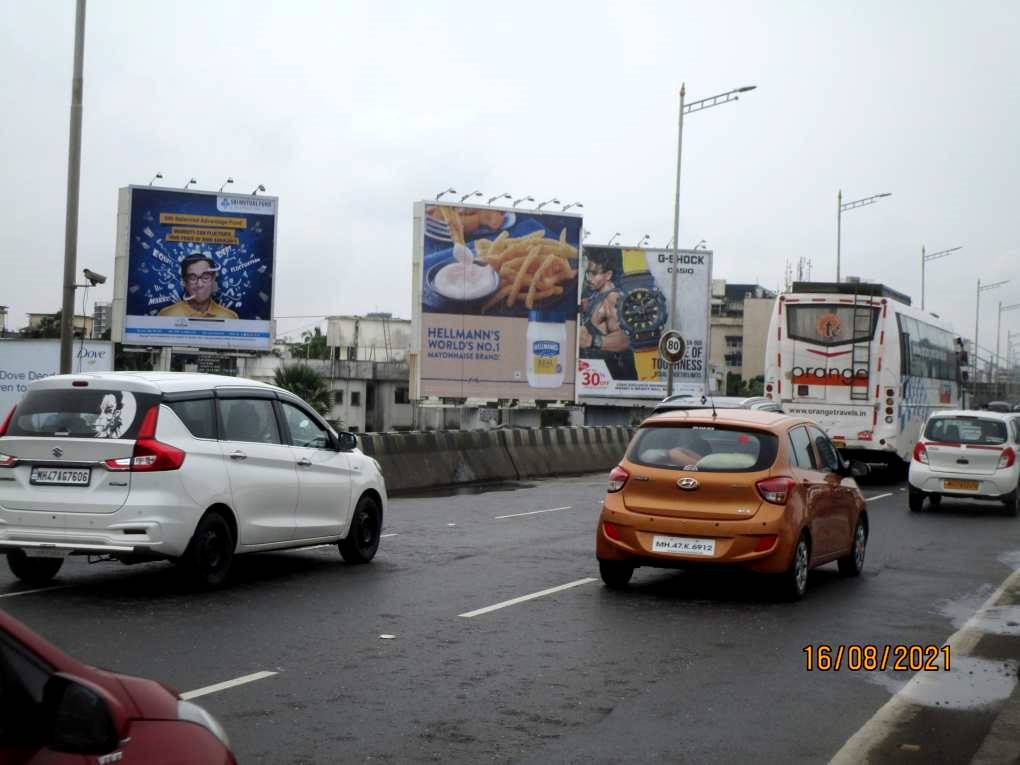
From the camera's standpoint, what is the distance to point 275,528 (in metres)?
11.5

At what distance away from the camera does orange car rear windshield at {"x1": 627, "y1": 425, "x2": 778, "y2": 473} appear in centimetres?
1112

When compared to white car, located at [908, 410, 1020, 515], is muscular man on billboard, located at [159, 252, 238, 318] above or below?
above

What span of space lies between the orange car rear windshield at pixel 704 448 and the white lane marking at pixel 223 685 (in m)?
4.68

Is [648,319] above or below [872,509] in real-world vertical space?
above

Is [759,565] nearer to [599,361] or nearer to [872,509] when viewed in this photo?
[872,509]

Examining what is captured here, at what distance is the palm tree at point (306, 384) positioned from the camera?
48.8m

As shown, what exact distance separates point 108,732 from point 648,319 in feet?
218

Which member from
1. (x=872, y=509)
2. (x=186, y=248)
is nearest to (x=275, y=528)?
(x=872, y=509)

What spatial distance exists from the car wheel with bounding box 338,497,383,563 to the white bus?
53.7 feet

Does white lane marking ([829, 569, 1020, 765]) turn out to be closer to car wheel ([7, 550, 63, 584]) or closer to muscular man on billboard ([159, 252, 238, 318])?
car wheel ([7, 550, 63, 584])

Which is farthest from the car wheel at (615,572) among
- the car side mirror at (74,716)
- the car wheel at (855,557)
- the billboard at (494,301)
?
the billboard at (494,301)

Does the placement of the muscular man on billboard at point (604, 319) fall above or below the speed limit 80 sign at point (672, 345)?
above

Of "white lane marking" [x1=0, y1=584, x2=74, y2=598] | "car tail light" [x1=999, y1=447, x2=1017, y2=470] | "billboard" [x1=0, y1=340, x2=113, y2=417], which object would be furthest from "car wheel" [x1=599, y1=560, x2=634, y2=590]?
"billboard" [x1=0, y1=340, x2=113, y2=417]

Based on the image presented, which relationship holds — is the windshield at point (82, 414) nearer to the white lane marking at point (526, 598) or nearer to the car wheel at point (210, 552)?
the car wheel at point (210, 552)
